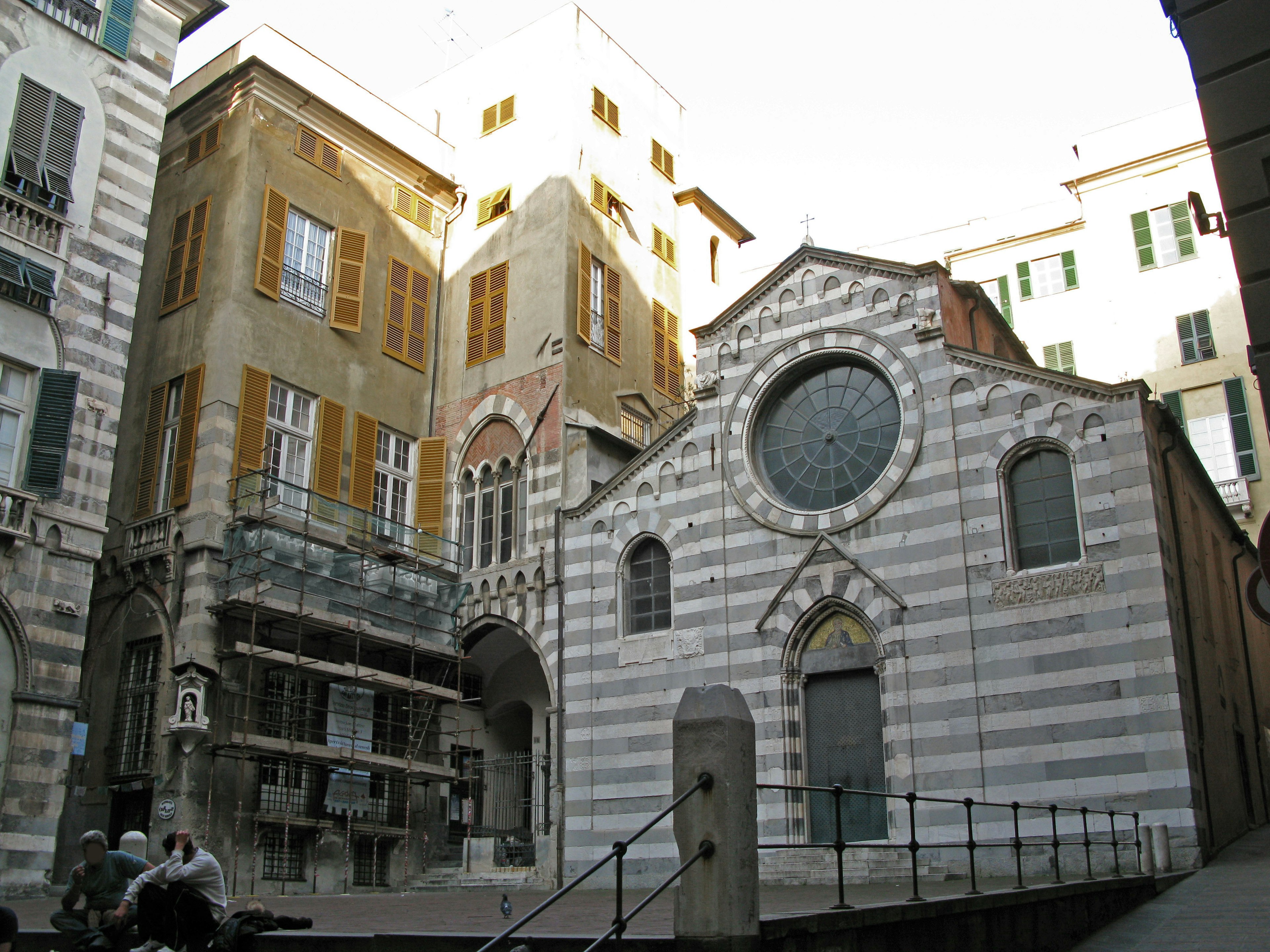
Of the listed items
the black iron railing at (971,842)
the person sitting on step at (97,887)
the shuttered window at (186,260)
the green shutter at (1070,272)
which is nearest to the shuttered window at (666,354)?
the shuttered window at (186,260)

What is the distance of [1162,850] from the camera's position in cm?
1633

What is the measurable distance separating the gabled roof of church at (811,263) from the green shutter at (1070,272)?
12939 mm

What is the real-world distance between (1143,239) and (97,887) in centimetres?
3002

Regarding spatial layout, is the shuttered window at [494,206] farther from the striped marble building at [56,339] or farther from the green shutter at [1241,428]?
the green shutter at [1241,428]

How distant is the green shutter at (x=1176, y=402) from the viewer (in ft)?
98.8

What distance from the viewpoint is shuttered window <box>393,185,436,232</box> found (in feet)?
92.2

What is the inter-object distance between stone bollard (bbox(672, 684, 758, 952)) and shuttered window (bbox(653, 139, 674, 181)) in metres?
25.2

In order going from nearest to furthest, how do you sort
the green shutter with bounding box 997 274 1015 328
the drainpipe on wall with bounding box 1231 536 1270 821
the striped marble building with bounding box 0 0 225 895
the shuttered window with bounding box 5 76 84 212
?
the striped marble building with bounding box 0 0 225 895 < the shuttered window with bounding box 5 76 84 212 < the drainpipe on wall with bounding box 1231 536 1270 821 < the green shutter with bounding box 997 274 1015 328

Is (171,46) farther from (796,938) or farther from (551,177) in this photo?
(796,938)

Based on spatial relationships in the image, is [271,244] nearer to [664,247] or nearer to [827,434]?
[664,247]

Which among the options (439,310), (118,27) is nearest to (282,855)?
(439,310)

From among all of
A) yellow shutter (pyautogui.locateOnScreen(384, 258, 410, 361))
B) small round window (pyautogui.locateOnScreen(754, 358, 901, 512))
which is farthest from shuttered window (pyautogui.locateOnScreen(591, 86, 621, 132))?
small round window (pyautogui.locateOnScreen(754, 358, 901, 512))

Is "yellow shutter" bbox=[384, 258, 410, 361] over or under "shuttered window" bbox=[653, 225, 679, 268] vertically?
under

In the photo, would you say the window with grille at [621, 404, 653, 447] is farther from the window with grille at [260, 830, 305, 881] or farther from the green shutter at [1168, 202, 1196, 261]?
the green shutter at [1168, 202, 1196, 261]
